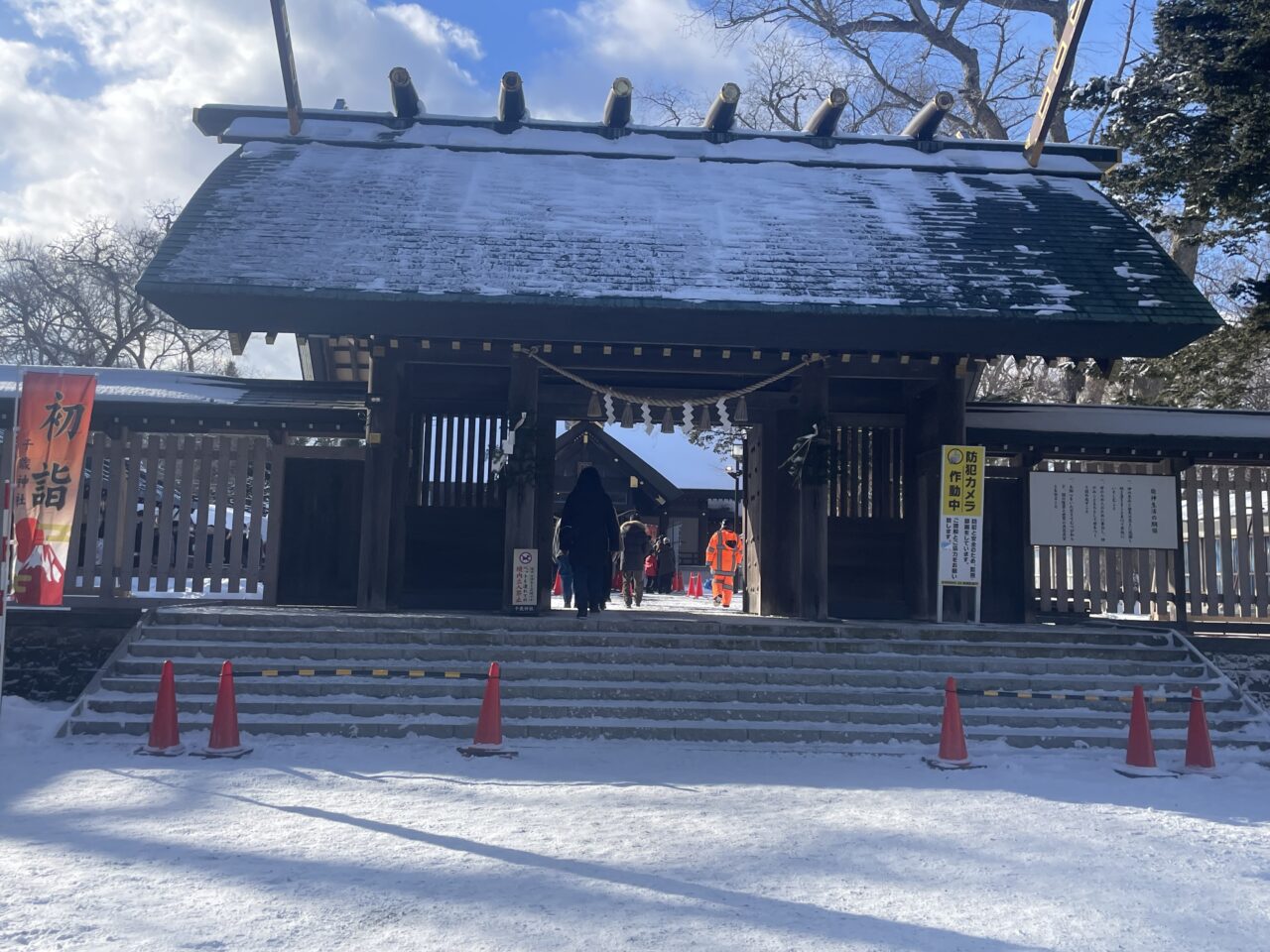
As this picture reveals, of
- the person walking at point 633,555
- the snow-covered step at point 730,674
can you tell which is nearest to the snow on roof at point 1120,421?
the snow-covered step at point 730,674

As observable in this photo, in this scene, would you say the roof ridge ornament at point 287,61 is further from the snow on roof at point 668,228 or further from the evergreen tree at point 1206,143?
the evergreen tree at point 1206,143

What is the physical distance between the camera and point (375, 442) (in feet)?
38.0

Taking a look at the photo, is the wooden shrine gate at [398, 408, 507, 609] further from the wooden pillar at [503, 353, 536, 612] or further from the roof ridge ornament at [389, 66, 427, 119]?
the roof ridge ornament at [389, 66, 427, 119]

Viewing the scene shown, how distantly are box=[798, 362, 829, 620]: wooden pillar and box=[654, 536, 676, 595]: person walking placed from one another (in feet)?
42.8

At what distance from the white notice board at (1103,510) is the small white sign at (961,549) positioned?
1.68 m

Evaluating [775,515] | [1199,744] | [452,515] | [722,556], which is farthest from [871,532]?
[722,556]

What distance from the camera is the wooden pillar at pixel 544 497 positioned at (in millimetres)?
→ 11695

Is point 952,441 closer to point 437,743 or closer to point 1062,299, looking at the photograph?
point 1062,299

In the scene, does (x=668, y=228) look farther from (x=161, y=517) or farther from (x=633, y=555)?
(x=161, y=517)

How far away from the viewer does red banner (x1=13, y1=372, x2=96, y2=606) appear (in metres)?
9.21

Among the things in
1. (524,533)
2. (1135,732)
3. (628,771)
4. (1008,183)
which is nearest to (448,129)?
(524,533)

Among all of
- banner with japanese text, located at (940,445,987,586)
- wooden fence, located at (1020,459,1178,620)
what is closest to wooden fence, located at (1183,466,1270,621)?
wooden fence, located at (1020,459,1178,620)

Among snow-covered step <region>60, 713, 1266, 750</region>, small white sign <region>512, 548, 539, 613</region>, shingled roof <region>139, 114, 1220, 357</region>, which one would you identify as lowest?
snow-covered step <region>60, 713, 1266, 750</region>

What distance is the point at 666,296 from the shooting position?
1095cm
